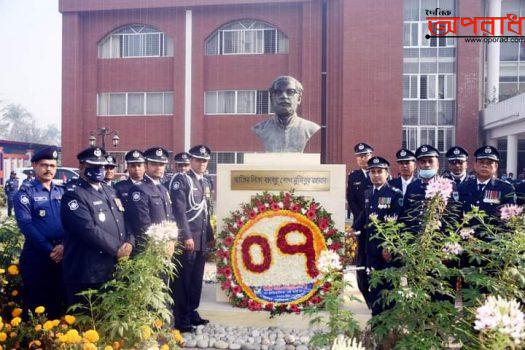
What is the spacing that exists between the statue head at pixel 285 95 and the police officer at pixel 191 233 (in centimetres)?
99

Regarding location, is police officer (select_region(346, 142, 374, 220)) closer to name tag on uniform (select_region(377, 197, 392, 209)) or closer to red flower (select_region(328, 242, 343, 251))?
red flower (select_region(328, 242, 343, 251))

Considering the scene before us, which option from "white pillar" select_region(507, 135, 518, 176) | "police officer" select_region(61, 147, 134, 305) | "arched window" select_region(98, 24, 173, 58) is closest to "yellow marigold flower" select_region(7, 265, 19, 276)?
"police officer" select_region(61, 147, 134, 305)

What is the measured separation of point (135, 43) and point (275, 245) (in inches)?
640

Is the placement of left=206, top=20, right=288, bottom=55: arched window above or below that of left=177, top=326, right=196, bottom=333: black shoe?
above

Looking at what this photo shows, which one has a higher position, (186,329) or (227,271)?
(227,271)

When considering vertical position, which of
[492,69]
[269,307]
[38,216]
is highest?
[492,69]

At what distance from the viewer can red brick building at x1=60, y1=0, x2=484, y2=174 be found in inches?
666

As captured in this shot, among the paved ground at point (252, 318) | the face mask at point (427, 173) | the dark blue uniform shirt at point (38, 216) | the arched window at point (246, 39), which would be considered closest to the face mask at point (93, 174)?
the dark blue uniform shirt at point (38, 216)

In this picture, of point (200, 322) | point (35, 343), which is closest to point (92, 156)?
point (35, 343)

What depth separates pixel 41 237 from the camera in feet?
12.4

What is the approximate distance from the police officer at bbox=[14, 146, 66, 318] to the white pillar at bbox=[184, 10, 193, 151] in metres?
14.6

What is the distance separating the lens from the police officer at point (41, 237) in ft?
12.5

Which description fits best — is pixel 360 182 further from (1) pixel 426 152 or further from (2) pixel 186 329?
(2) pixel 186 329

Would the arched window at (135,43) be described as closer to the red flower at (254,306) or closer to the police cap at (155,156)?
the police cap at (155,156)
